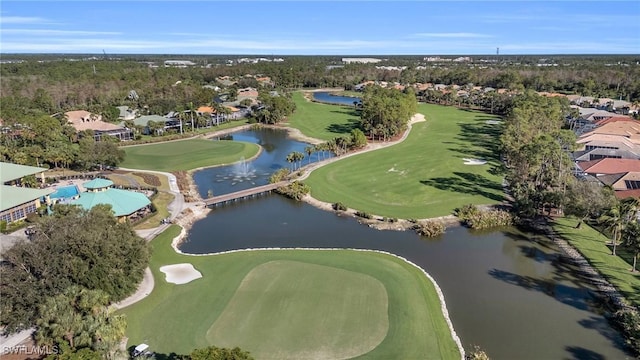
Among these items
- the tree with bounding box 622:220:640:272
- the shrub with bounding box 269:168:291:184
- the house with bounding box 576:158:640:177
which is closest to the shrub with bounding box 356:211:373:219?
the shrub with bounding box 269:168:291:184

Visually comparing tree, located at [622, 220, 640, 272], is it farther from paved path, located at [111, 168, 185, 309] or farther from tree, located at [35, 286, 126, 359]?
paved path, located at [111, 168, 185, 309]

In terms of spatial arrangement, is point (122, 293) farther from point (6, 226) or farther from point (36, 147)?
point (36, 147)

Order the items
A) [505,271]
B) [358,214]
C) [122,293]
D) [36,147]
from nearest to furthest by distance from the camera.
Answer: [122,293] < [505,271] < [358,214] < [36,147]

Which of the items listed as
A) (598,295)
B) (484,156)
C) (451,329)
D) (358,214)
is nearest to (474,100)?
(484,156)

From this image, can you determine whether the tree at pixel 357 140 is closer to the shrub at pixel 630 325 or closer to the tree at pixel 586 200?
the tree at pixel 586 200

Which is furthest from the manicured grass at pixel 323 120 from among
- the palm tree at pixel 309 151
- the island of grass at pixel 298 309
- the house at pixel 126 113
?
the island of grass at pixel 298 309

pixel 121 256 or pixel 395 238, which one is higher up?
pixel 121 256
